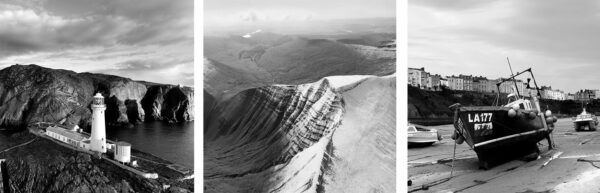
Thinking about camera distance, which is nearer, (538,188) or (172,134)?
(538,188)

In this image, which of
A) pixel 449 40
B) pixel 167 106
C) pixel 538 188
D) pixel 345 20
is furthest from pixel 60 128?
pixel 538 188

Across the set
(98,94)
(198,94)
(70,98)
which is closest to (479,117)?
(198,94)

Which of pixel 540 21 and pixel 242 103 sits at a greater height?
pixel 540 21

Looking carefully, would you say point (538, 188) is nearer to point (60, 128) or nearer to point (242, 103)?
point (242, 103)

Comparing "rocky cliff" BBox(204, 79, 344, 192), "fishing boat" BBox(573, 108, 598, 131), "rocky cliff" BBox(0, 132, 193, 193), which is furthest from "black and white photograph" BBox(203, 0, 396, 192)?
"fishing boat" BBox(573, 108, 598, 131)

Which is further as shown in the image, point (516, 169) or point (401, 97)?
point (401, 97)

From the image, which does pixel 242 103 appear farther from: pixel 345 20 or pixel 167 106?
pixel 345 20

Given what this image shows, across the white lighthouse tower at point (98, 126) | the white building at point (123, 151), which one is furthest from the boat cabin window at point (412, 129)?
the white lighthouse tower at point (98, 126)

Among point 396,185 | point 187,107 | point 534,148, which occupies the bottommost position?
point 396,185

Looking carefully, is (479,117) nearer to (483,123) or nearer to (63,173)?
(483,123)
